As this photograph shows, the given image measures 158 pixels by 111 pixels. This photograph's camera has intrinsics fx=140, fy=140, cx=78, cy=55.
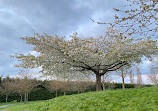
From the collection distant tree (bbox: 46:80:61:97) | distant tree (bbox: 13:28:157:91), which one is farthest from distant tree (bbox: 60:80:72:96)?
distant tree (bbox: 13:28:157:91)

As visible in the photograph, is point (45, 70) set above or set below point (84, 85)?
above

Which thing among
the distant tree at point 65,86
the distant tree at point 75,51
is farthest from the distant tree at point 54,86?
the distant tree at point 75,51

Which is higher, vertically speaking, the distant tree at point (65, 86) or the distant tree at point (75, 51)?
the distant tree at point (75, 51)

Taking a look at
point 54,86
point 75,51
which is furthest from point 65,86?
point 75,51

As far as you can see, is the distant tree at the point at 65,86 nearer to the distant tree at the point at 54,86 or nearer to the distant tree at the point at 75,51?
the distant tree at the point at 54,86

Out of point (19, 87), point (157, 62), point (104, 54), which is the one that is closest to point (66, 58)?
point (104, 54)

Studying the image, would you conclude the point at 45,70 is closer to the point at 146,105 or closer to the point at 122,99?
the point at 122,99

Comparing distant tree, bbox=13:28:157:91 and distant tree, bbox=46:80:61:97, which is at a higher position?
distant tree, bbox=13:28:157:91

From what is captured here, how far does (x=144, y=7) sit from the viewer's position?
5750 mm

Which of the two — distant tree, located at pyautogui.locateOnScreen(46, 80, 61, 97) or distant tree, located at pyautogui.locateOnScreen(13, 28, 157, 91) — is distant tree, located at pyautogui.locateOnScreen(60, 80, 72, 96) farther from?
distant tree, located at pyautogui.locateOnScreen(13, 28, 157, 91)

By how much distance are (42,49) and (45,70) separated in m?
3.00

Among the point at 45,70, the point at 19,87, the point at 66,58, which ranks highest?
the point at 66,58

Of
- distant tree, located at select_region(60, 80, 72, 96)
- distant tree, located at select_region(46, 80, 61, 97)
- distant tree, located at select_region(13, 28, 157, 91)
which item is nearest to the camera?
distant tree, located at select_region(13, 28, 157, 91)

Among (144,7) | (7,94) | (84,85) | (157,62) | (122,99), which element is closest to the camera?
(144,7)
